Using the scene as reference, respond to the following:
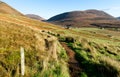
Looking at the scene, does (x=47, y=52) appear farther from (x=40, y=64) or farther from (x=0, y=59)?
(x=0, y=59)

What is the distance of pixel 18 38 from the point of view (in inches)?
657

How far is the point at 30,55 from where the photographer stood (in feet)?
50.7

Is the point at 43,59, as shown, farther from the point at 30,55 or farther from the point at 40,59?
the point at 30,55

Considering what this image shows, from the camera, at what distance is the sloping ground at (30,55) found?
559 inches

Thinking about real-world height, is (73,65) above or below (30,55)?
below

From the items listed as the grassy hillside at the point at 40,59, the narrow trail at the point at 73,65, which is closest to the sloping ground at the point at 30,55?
the grassy hillside at the point at 40,59

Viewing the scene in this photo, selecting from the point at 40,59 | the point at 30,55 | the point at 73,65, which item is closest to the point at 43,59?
the point at 40,59

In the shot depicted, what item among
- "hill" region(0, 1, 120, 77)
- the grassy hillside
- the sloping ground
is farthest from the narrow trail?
the sloping ground

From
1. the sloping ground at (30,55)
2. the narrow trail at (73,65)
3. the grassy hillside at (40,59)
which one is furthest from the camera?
the narrow trail at (73,65)

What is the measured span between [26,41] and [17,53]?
1851 millimetres

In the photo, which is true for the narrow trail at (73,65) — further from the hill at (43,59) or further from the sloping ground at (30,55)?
the sloping ground at (30,55)

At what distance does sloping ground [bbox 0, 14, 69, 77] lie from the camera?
14195 mm

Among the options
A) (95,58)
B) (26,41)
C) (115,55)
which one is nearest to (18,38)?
(26,41)

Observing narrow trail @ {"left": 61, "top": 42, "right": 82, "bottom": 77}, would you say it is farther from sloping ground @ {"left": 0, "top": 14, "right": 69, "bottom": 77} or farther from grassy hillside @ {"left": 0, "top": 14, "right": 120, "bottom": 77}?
sloping ground @ {"left": 0, "top": 14, "right": 69, "bottom": 77}
